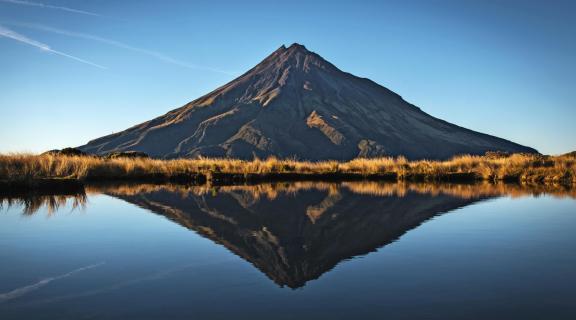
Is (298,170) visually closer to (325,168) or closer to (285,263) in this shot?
(325,168)

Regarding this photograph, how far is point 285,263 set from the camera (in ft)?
20.3

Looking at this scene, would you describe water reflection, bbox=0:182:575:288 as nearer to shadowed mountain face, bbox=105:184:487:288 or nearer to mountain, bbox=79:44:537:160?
shadowed mountain face, bbox=105:184:487:288

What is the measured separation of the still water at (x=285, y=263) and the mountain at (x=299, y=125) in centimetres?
8583

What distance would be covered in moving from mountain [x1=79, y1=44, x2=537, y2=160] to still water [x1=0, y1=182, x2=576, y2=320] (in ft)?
282

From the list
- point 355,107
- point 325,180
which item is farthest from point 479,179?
point 355,107

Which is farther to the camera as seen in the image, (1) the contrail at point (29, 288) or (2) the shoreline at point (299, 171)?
(2) the shoreline at point (299, 171)

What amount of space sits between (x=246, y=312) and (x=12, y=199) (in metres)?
11.3

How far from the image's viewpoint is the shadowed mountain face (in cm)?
645

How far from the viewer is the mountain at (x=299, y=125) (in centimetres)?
10844

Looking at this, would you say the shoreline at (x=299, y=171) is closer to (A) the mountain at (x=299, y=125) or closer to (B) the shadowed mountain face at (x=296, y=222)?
(B) the shadowed mountain face at (x=296, y=222)

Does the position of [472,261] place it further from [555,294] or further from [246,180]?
[246,180]

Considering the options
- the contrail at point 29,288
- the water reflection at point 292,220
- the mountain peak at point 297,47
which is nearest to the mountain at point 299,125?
the mountain peak at point 297,47

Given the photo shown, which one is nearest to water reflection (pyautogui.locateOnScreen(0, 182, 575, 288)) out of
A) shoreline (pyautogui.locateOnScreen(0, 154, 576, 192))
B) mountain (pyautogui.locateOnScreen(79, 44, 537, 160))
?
shoreline (pyautogui.locateOnScreen(0, 154, 576, 192))

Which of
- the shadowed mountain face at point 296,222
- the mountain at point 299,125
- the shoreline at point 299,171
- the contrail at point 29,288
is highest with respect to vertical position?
the mountain at point 299,125
